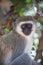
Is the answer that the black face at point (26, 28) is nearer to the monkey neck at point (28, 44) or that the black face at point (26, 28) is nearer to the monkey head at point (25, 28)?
the monkey head at point (25, 28)

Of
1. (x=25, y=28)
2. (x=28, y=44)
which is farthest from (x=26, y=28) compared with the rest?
(x=28, y=44)

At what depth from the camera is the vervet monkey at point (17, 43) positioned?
3.00 meters

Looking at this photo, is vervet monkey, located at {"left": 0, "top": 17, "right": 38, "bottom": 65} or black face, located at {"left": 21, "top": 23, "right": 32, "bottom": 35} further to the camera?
black face, located at {"left": 21, "top": 23, "right": 32, "bottom": 35}

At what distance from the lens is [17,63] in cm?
279

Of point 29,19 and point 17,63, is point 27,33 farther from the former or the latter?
point 17,63

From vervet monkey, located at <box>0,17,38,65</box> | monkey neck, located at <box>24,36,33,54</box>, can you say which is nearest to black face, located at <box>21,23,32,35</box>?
vervet monkey, located at <box>0,17,38,65</box>

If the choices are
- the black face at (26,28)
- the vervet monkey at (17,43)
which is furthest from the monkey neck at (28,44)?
the black face at (26,28)

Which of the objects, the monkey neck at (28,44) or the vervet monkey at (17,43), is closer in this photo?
the vervet monkey at (17,43)

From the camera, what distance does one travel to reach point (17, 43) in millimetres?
3221

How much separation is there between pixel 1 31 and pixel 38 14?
875mm

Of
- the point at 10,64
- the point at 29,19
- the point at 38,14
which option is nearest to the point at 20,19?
the point at 29,19

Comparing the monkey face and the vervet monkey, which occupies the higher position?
the monkey face

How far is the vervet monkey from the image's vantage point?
2998 mm

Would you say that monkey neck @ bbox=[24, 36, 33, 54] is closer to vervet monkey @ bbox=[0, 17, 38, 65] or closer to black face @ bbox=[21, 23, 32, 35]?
vervet monkey @ bbox=[0, 17, 38, 65]
